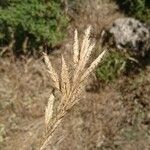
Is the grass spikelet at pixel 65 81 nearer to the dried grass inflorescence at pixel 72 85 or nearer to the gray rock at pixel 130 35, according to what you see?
the dried grass inflorescence at pixel 72 85

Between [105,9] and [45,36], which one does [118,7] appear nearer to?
[105,9]

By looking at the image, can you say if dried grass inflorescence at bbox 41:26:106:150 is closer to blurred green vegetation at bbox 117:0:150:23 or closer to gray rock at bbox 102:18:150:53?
gray rock at bbox 102:18:150:53

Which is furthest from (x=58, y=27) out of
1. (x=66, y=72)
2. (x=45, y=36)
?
(x=66, y=72)

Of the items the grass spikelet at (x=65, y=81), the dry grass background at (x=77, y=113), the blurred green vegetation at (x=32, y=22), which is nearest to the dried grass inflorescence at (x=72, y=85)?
the grass spikelet at (x=65, y=81)

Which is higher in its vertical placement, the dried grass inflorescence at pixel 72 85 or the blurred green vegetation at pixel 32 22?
the dried grass inflorescence at pixel 72 85

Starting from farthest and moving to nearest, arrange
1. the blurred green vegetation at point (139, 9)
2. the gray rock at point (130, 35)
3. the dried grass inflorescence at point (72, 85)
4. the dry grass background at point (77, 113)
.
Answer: the blurred green vegetation at point (139, 9), the gray rock at point (130, 35), the dry grass background at point (77, 113), the dried grass inflorescence at point (72, 85)
